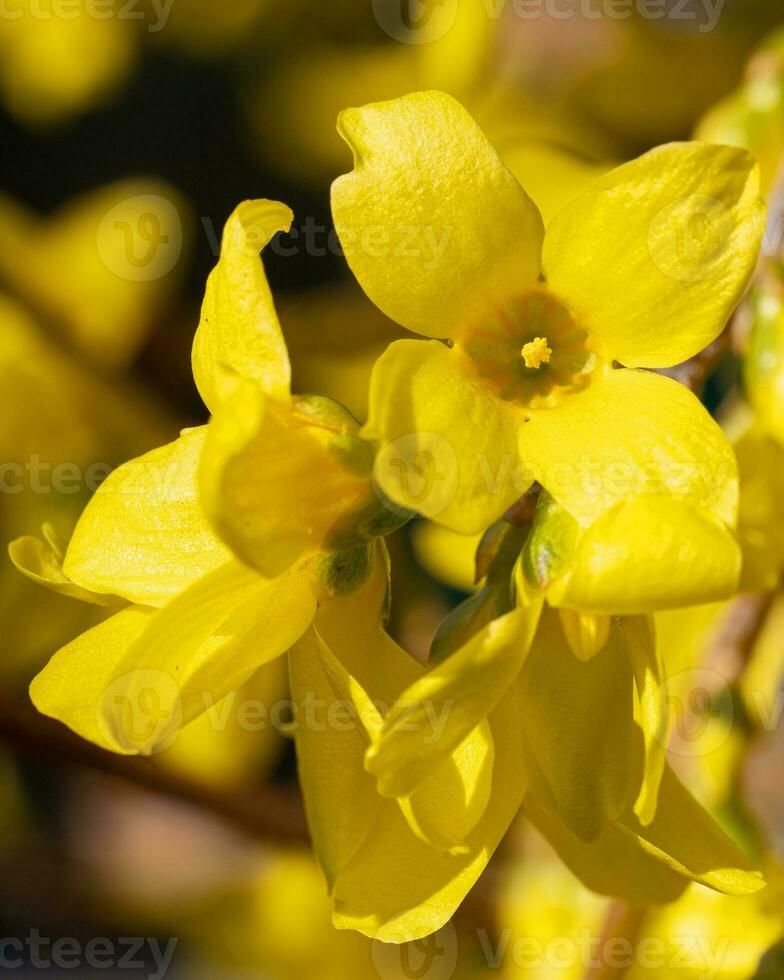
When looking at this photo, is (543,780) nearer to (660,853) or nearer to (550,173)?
(660,853)

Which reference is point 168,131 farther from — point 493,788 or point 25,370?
point 493,788

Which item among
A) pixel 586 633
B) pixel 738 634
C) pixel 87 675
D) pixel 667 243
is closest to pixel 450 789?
pixel 586 633

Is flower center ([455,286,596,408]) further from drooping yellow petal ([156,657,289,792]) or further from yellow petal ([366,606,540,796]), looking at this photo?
drooping yellow petal ([156,657,289,792])

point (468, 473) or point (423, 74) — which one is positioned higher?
point (468, 473)

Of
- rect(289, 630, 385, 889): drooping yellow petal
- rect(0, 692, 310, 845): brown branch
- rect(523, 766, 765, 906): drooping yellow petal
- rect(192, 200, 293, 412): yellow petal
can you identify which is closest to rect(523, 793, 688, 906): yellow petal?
rect(523, 766, 765, 906): drooping yellow petal

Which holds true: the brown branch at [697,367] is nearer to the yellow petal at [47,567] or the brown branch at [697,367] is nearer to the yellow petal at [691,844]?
the yellow petal at [691,844]

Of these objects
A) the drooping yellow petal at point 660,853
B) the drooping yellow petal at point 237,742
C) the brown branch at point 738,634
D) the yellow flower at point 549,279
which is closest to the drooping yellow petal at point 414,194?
the yellow flower at point 549,279

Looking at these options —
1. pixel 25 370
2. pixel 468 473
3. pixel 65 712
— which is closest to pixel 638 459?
pixel 468 473
